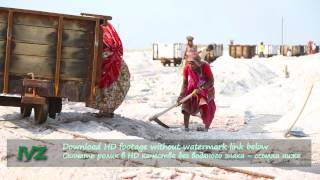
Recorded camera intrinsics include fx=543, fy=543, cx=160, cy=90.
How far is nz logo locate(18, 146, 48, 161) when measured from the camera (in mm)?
5690

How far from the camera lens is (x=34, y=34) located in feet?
24.0

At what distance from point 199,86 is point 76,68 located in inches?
96.1

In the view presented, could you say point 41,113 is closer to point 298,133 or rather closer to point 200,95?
point 200,95

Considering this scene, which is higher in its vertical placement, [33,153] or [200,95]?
[200,95]

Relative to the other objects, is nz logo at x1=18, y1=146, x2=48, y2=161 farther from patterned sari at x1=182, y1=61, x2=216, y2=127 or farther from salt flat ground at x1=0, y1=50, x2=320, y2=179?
patterned sari at x1=182, y1=61, x2=216, y2=127

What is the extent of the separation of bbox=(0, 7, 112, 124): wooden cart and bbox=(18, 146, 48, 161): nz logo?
4.37 ft

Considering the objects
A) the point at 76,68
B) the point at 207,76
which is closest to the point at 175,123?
the point at 207,76

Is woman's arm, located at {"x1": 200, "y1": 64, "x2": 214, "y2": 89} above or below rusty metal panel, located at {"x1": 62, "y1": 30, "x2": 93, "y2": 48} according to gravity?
below

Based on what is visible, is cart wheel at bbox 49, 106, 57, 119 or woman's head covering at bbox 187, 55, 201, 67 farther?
woman's head covering at bbox 187, 55, 201, 67

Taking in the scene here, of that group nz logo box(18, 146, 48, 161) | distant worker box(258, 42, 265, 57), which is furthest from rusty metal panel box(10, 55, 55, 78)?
distant worker box(258, 42, 265, 57)

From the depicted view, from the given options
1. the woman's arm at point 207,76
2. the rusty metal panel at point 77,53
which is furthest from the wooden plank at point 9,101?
the woman's arm at point 207,76

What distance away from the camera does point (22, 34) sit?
7.31 m

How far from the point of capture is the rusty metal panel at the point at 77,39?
7430 mm

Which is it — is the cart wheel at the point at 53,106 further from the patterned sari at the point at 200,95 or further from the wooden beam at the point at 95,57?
the patterned sari at the point at 200,95
